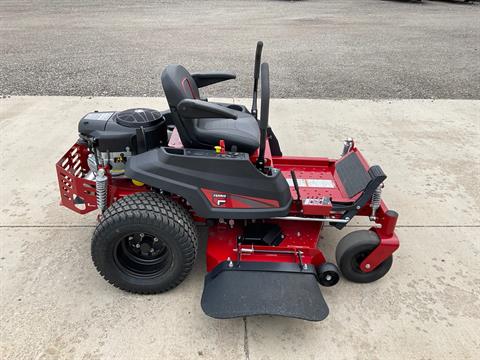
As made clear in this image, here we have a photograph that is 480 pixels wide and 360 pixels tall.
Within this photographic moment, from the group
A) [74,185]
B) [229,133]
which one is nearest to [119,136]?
[74,185]

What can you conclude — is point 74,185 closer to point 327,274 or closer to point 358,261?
point 327,274

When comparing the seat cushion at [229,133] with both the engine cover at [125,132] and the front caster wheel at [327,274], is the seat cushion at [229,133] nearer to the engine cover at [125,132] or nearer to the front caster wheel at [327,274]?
the engine cover at [125,132]

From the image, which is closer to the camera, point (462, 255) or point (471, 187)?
point (462, 255)

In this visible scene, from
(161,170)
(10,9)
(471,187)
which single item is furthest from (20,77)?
(10,9)

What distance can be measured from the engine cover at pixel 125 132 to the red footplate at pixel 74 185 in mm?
246

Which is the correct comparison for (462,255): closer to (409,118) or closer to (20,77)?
(409,118)

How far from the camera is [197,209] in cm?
240

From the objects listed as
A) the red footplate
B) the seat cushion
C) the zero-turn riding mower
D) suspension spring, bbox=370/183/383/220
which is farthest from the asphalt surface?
suspension spring, bbox=370/183/383/220

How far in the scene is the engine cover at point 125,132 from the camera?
260 cm

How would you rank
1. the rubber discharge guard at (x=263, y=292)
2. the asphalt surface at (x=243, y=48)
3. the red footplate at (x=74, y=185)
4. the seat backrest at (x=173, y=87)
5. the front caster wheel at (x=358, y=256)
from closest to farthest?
the rubber discharge guard at (x=263, y=292)
the seat backrest at (x=173, y=87)
the front caster wheel at (x=358, y=256)
the red footplate at (x=74, y=185)
the asphalt surface at (x=243, y=48)

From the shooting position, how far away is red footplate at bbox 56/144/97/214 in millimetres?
2701

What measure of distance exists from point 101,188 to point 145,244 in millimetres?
423

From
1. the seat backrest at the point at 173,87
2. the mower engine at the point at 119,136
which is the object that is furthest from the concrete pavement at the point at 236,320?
the seat backrest at the point at 173,87

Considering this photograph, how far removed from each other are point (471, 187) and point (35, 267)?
11.9 ft
